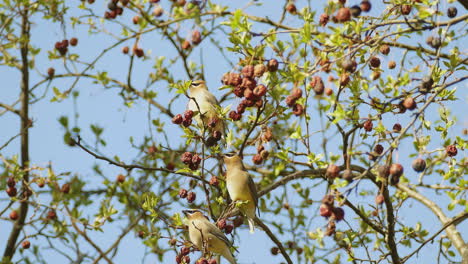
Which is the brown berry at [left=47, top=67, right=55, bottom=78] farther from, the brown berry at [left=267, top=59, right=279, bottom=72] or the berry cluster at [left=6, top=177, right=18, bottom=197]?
the brown berry at [left=267, top=59, right=279, bottom=72]

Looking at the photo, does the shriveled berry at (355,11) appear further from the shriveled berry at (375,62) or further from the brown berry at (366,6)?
the shriveled berry at (375,62)

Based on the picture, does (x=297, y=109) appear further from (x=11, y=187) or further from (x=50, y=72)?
(x=50, y=72)

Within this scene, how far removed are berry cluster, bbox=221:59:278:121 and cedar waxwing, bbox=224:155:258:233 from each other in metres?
1.61

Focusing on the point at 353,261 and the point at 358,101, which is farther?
the point at 353,261

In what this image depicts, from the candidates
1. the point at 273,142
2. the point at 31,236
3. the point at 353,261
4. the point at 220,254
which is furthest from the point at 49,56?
the point at 353,261

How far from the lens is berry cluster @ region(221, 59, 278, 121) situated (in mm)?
3398

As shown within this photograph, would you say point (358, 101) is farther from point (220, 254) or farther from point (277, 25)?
point (220, 254)

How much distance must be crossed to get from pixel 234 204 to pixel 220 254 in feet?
2.83

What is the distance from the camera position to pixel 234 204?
186 inches

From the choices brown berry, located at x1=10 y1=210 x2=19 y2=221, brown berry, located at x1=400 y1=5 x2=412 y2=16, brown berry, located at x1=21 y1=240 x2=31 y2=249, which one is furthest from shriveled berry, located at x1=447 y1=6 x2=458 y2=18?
brown berry, located at x1=10 y1=210 x2=19 y2=221

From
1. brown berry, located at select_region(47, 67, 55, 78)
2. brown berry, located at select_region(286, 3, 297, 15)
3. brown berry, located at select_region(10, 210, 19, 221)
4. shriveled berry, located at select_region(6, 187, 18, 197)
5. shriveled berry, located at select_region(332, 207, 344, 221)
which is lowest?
shriveled berry, located at select_region(332, 207, 344, 221)

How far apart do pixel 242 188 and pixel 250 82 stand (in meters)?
1.95

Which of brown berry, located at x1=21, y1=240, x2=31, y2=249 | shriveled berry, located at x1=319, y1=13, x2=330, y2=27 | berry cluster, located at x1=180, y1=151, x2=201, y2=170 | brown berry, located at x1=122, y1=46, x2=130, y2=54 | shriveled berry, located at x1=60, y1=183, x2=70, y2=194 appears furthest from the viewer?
brown berry, located at x1=122, y1=46, x2=130, y2=54

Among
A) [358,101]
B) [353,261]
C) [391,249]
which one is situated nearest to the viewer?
[358,101]
